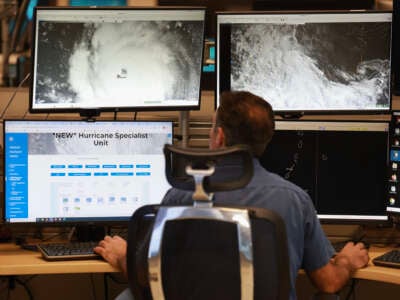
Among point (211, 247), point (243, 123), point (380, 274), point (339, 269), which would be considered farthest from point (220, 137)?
point (380, 274)

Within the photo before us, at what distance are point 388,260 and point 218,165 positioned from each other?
31.1 inches

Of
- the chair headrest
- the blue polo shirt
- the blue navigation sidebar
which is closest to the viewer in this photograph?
the chair headrest

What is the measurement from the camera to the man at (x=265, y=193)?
72.4 inches

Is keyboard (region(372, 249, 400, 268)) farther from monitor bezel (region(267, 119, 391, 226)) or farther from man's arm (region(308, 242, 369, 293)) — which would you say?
monitor bezel (region(267, 119, 391, 226))

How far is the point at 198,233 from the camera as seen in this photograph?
1.68 metres

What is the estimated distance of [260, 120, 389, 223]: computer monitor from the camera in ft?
8.41

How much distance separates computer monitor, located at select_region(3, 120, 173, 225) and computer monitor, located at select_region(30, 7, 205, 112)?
3.1 inches

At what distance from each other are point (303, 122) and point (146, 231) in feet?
3.16

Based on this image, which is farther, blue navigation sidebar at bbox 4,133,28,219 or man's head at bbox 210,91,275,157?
blue navigation sidebar at bbox 4,133,28,219

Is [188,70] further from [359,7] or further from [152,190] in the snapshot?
[359,7]

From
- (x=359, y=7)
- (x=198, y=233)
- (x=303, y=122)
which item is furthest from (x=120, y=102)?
(x=359, y=7)

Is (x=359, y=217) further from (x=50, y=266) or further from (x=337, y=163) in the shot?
(x=50, y=266)

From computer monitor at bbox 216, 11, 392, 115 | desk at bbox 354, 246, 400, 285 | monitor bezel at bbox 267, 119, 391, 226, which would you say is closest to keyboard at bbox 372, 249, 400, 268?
desk at bbox 354, 246, 400, 285

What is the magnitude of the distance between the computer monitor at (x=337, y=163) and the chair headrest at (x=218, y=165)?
2.72 feet
